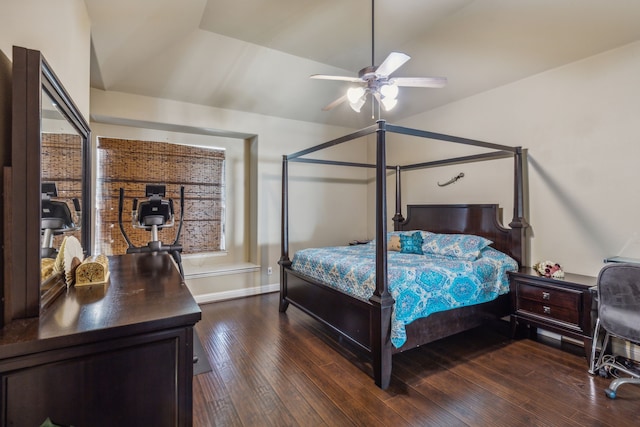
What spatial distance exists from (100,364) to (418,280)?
2.10 meters

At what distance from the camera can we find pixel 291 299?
3639mm

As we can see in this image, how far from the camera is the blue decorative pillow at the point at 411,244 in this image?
3777 millimetres

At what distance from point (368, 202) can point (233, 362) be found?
374cm

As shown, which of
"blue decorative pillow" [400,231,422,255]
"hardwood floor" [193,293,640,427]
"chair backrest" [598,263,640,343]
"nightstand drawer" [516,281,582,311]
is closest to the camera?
"hardwood floor" [193,293,640,427]

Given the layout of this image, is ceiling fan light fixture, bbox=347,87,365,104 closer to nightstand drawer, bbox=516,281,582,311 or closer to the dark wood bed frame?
the dark wood bed frame

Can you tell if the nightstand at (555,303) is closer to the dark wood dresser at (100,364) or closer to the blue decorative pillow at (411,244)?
the blue decorative pillow at (411,244)

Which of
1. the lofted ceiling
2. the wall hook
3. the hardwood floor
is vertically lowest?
the hardwood floor

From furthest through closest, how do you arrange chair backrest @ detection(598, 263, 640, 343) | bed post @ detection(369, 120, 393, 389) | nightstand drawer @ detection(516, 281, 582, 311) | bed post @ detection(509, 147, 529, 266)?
bed post @ detection(509, 147, 529, 266)
nightstand drawer @ detection(516, 281, 582, 311)
bed post @ detection(369, 120, 393, 389)
chair backrest @ detection(598, 263, 640, 343)

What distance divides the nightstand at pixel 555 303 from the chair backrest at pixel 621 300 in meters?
0.33

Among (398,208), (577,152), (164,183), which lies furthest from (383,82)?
(164,183)

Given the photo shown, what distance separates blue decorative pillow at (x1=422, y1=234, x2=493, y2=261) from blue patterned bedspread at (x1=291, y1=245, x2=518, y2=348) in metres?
0.10

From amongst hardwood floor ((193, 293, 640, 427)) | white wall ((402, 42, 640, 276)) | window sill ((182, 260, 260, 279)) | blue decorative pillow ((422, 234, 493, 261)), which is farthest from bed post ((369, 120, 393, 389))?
window sill ((182, 260, 260, 279))

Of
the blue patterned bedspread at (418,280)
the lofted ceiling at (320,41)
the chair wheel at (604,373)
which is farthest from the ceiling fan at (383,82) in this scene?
the chair wheel at (604,373)

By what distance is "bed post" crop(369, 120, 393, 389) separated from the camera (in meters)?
2.24
